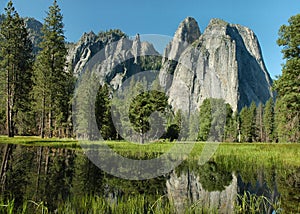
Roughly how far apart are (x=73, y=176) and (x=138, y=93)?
1011 inches

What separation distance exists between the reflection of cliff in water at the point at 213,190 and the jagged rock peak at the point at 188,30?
523ft

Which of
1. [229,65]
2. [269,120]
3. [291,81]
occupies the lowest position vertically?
[269,120]

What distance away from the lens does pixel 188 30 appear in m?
168

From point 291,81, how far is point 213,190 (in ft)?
59.7

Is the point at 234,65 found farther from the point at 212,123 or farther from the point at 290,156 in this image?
the point at 290,156

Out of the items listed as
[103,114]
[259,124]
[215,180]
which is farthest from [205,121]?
[215,180]

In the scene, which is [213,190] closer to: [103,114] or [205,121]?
[103,114]

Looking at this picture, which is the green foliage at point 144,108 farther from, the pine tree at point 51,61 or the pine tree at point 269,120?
the pine tree at point 269,120

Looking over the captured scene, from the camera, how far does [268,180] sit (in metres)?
7.64

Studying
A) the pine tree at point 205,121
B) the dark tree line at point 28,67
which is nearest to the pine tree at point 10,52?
the dark tree line at point 28,67

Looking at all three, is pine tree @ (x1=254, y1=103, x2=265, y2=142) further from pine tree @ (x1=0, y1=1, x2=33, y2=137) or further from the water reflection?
the water reflection

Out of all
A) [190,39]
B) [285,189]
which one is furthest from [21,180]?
[190,39]

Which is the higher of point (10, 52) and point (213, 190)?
point (10, 52)

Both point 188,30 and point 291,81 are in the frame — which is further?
point 188,30
